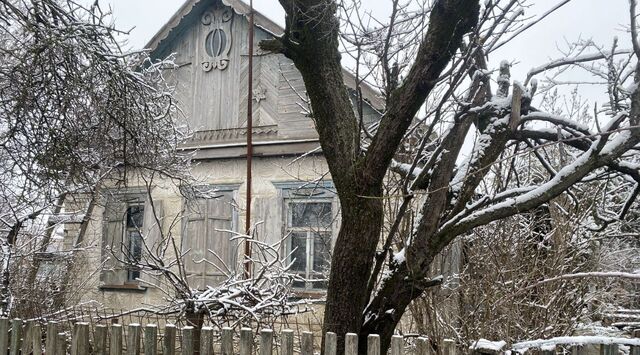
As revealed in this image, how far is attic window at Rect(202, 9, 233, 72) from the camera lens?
512 inches

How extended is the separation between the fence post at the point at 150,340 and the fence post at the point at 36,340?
96 cm

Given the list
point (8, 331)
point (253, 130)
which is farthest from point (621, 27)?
point (253, 130)

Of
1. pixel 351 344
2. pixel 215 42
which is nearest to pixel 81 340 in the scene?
pixel 351 344

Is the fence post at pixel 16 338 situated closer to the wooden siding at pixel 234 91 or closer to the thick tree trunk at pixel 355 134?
the thick tree trunk at pixel 355 134

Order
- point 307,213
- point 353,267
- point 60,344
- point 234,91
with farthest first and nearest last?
point 234,91 < point 307,213 < point 60,344 < point 353,267

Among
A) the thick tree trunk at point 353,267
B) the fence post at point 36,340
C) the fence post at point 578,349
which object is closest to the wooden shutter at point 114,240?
the fence post at point 36,340

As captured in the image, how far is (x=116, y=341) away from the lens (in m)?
4.13

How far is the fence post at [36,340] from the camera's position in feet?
14.6

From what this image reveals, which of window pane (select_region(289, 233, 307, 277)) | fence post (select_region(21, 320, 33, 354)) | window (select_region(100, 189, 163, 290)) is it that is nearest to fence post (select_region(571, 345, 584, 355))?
fence post (select_region(21, 320, 33, 354))

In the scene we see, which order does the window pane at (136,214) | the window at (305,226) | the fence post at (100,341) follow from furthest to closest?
the window pane at (136,214) → the window at (305,226) → the fence post at (100,341)

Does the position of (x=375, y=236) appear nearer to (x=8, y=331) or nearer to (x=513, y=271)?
(x=8, y=331)

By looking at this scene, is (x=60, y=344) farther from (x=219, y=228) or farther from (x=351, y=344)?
(x=219, y=228)

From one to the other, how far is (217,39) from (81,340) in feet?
32.1

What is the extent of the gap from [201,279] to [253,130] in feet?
9.70
